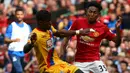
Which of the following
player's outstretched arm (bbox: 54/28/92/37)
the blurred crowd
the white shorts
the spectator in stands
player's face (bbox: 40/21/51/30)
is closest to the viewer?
player's face (bbox: 40/21/51/30)

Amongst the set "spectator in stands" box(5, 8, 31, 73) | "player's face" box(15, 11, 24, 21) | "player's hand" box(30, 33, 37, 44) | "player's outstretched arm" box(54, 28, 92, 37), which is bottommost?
"spectator in stands" box(5, 8, 31, 73)

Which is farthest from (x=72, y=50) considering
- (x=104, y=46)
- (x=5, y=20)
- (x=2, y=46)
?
(x=5, y=20)

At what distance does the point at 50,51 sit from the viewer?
31.4 ft

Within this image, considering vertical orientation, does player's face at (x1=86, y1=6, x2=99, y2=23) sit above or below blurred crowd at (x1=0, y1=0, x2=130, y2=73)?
above

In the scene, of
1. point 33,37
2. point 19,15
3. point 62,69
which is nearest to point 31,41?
point 33,37

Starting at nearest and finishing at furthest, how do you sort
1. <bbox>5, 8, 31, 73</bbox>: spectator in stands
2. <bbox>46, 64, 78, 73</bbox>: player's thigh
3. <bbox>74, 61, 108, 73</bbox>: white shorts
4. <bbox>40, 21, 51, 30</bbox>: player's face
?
1. <bbox>46, 64, 78, 73</bbox>: player's thigh
2. <bbox>40, 21, 51, 30</bbox>: player's face
3. <bbox>74, 61, 108, 73</bbox>: white shorts
4. <bbox>5, 8, 31, 73</bbox>: spectator in stands

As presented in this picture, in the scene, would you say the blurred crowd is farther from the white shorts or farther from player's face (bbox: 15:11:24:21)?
the white shorts

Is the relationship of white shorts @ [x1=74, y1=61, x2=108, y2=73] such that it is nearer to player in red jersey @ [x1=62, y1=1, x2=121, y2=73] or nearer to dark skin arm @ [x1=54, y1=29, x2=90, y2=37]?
player in red jersey @ [x1=62, y1=1, x2=121, y2=73]

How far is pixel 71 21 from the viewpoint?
59.1 feet

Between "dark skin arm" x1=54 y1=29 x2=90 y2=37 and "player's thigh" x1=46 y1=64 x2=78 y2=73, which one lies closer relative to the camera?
"player's thigh" x1=46 y1=64 x2=78 y2=73

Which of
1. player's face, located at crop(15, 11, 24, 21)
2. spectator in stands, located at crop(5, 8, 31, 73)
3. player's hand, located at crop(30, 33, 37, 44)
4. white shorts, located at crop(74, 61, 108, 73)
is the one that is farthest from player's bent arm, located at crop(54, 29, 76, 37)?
player's face, located at crop(15, 11, 24, 21)

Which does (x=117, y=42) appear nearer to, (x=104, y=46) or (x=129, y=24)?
(x=104, y=46)

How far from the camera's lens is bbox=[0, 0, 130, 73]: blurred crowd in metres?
15.8

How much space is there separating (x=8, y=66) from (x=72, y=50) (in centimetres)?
200
